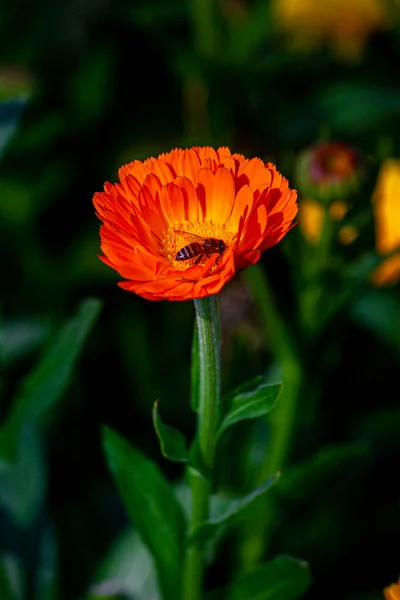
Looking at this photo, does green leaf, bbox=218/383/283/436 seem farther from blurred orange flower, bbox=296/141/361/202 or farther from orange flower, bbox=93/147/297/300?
blurred orange flower, bbox=296/141/361/202

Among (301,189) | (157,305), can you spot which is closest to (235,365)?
(301,189)

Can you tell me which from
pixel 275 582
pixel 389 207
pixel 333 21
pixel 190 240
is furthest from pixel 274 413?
pixel 333 21

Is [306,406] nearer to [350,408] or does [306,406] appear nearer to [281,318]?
[281,318]

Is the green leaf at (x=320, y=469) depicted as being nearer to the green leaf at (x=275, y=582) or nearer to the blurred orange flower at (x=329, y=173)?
the green leaf at (x=275, y=582)

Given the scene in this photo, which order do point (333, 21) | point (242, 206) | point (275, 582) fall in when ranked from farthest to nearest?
1. point (333, 21)
2. point (275, 582)
3. point (242, 206)

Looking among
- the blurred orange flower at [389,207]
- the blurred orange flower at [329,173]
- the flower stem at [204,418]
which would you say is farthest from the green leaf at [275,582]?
the blurred orange flower at [389,207]

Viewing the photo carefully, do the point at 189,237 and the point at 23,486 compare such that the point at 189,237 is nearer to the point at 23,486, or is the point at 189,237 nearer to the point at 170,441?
the point at 170,441
